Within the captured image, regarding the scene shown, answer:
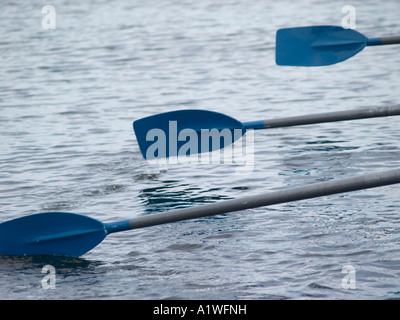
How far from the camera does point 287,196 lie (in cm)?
419

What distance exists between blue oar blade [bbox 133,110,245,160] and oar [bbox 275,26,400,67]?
72.5 inches

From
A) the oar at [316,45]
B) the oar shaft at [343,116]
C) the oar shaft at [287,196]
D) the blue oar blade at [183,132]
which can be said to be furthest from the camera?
the oar at [316,45]

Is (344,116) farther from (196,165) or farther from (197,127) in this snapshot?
(196,165)

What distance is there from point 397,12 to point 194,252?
1041cm

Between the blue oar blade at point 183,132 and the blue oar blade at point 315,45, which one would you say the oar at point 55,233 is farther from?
the blue oar blade at point 315,45

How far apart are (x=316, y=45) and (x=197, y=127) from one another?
6.81ft

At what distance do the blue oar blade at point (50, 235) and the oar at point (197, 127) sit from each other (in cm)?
132

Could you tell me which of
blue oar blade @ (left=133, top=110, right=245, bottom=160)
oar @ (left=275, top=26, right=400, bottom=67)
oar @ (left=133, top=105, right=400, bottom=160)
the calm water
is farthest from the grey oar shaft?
oar @ (left=275, top=26, right=400, bottom=67)

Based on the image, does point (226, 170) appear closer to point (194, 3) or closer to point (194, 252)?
point (194, 252)

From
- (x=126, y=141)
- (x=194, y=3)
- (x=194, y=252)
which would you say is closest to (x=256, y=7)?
(x=194, y=3)

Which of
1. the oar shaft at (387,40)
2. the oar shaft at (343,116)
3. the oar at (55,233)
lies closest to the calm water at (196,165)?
the oar at (55,233)

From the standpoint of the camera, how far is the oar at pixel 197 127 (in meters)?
5.77

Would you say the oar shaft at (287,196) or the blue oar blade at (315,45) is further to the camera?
the blue oar blade at (315,45)

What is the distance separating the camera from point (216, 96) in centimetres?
898
